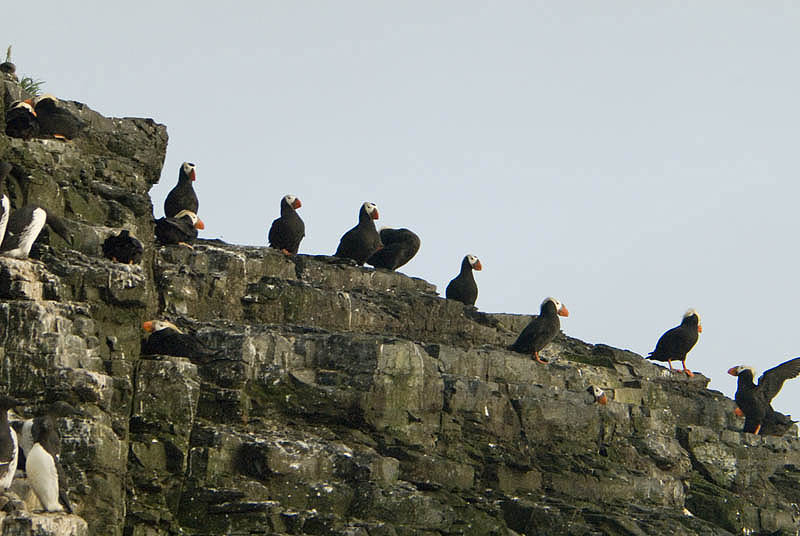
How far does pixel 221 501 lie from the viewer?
1792 cm

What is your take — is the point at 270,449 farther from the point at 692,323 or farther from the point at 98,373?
the point at 692,323

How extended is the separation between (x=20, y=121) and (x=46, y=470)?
761 centimetres

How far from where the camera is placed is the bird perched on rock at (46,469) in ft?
47.6

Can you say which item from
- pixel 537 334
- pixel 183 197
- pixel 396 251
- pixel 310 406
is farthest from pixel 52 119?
pixel 537 334

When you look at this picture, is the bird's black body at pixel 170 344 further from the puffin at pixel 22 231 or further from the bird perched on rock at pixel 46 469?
the bird perched on rock at pixel 46 469

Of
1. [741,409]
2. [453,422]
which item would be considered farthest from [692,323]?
[453,422]

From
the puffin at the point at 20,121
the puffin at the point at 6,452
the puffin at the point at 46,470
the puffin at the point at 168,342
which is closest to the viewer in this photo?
the puffin at the point at 6,452

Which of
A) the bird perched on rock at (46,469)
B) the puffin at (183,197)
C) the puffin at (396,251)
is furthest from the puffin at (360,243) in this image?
the bird perched on rock at (46,469)

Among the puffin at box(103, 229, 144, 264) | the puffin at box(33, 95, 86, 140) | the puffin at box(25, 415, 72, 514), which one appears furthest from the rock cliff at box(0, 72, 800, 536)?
the puffin at box(33, 95, 86, 140)

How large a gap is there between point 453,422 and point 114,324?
5709 mm

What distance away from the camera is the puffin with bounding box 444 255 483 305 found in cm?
2792

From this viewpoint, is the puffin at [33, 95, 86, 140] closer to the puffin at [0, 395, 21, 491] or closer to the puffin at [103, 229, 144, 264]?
the puffin at [103, 229, 144, 264]

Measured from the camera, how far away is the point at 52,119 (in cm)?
2181

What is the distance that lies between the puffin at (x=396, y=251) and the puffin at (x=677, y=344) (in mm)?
5225
